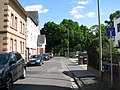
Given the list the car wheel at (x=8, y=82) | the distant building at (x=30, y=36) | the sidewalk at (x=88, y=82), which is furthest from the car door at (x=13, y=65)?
the distant building at (x=30, y=36)

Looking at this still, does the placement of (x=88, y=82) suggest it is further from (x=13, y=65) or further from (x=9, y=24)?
(x=9, y=24)

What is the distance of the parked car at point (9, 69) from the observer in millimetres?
12258

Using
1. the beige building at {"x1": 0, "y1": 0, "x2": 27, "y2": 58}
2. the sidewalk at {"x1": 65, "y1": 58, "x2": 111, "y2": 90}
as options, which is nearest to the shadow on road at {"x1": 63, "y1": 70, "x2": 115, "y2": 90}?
the sidewalk at {"x1": 65, "y1": 58, "x2": 111, "y2": 90}

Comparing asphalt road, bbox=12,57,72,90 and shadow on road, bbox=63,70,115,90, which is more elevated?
shadow on road, bbox=63,70,115,90

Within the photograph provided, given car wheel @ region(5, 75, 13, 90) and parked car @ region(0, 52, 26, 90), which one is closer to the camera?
parked car @ region(0, 52, 26, 90)

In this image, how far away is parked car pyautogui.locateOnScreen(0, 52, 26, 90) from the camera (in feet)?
40.2

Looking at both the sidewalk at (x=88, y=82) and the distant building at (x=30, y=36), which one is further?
the distant building at (x=30, y=36)

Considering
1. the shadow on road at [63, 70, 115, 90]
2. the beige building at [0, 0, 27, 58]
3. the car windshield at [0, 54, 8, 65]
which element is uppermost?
the beige building at [0, 0, 27, 58]

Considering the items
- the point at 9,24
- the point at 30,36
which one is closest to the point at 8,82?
the point at 9,24

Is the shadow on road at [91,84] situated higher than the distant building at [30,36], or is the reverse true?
the distant building at [30,36]

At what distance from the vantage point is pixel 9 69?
12969 millimetres

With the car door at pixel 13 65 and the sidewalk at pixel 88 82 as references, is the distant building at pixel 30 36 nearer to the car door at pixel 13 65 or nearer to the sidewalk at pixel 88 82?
the sidewalk at pixel 88 82

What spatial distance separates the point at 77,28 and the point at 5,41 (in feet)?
255

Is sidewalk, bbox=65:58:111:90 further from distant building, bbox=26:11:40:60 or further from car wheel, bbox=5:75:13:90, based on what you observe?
distant building, bbox=26:11:40:60
